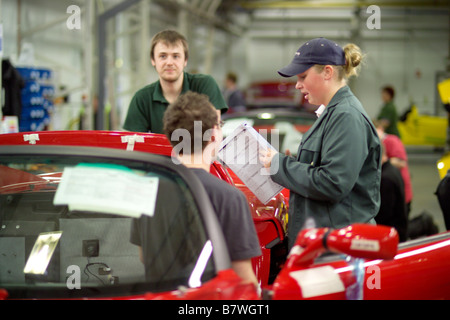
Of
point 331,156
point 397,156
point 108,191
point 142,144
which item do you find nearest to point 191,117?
point 108,191

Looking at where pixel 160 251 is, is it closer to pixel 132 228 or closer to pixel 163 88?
pixel 132 228

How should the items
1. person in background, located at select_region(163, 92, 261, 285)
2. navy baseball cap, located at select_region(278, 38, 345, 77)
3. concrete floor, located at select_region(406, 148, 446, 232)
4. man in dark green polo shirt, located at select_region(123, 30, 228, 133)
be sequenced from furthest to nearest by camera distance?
concrete floor, located at select_region(406, 148, 446, 232), man in dark green polo shirt, located at select_region(123, 30, 228, 133), navy baseball cap, located at select_region(278, 38, 345, 77), person in background, located at select_region(163, 92, 261, 285)

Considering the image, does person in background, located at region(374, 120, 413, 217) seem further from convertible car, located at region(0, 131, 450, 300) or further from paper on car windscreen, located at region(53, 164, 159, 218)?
paper on car windscreen, located at region(53, 164, 159, 218)

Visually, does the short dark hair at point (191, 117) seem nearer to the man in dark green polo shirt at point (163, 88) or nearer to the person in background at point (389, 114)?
the man in dark green polo shirt at point (163, 88)

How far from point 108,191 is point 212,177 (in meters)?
0.41

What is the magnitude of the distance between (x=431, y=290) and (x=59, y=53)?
1221cm

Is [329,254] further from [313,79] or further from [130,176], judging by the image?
[130,176]

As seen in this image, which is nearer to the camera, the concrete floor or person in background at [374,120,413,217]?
person in background at [374,120,413,217]

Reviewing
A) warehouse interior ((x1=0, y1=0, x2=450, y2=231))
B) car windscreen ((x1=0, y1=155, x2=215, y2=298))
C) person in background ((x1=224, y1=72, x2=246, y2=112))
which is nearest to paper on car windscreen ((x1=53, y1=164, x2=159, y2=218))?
car windscreen ((x1=0, y1=155, x2=215, y2=298))

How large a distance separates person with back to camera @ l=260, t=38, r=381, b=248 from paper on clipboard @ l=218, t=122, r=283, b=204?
0.08 meters

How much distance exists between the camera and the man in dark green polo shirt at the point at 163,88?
143 inches

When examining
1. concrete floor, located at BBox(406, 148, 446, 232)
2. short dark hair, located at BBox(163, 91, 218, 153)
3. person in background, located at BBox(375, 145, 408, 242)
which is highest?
short dark hair, located at BBox(163, 91, 218, 153)

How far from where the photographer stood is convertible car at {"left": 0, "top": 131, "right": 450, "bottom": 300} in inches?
68.2

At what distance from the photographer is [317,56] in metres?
2.48
